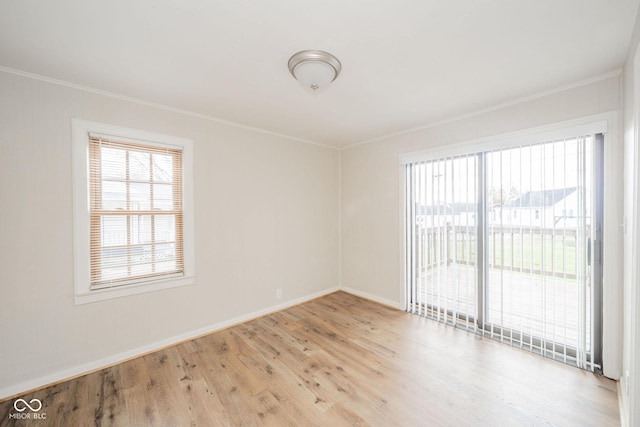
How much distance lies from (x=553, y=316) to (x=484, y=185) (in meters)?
1.42

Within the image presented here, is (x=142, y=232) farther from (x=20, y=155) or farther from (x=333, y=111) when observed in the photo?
(x=333, y=111)

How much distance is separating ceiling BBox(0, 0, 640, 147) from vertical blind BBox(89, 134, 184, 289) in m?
0.57

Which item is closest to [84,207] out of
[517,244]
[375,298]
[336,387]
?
[336,387]

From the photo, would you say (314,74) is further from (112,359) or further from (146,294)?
(112,359)

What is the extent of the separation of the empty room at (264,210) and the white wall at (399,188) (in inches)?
1.0

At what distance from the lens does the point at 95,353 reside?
2330 millimetres

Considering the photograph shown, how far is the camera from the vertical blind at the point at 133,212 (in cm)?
237

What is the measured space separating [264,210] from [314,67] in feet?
6.94

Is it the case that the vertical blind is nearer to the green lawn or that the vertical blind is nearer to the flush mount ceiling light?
the flush mount ceiling light

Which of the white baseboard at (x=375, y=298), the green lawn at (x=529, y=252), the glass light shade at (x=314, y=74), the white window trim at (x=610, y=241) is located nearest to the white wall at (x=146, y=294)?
the white baseboard at (x=375, y=298)

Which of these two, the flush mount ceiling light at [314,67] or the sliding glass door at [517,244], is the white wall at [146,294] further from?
the sliding glass door at [517,244]

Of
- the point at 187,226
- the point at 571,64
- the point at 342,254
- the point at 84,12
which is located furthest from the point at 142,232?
the point at 571,64

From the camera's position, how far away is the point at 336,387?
2070mm

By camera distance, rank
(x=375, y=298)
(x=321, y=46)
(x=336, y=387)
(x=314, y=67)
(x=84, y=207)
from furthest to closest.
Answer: (x=375, y=298) → (x=84, y=207) → (x=336, y=387) → (x=314, y=67) → (x=321, y=46)
